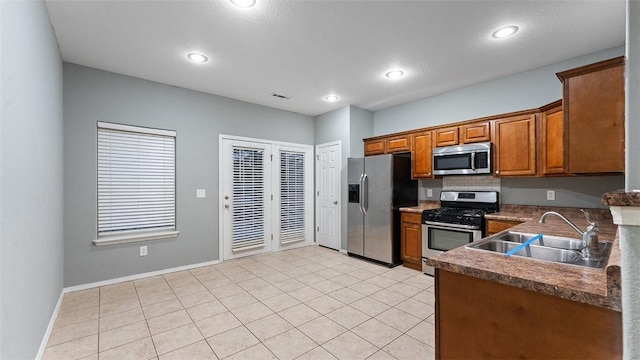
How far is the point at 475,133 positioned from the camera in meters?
3.70

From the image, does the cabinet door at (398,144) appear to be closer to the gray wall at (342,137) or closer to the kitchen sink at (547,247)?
the gray wall at (342,137)

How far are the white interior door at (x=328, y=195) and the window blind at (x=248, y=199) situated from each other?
119 cm

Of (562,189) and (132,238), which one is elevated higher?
(562,189)

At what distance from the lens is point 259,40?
271 cm

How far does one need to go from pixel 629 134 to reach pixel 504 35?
2.40 meters

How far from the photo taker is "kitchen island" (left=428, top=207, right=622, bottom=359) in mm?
982

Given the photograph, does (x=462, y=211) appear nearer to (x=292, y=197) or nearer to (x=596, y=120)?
(x=596, y=120)

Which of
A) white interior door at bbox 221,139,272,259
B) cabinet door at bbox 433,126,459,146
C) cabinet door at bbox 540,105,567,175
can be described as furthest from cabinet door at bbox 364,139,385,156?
cabinet door at bbox 540,105,567,175

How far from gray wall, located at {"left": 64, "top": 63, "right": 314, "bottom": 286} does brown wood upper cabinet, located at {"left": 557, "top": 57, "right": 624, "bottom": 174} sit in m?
4.04

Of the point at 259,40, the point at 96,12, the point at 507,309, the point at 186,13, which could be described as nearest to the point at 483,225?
the point at 507,309

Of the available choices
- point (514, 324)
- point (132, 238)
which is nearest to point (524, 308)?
point (514, 324)

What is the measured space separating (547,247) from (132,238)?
433cm

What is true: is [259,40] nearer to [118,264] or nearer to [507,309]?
[507,309]

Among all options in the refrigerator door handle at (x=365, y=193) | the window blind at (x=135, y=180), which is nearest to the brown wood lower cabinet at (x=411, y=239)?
the refrigerator door handle at (x=365, y=193)
